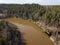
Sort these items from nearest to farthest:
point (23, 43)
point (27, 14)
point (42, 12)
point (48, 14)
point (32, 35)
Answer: point (23, 43) < point (32, 35) < point (48, 14) < point (42, 12) < point (27, 14)

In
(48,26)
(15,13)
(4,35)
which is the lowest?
(15,13)

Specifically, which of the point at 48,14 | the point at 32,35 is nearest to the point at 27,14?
the point at 48,14

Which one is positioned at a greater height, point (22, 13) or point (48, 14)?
point (48, 14)

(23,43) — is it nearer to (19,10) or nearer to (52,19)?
(52,19)

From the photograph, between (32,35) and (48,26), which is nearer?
(32,35)

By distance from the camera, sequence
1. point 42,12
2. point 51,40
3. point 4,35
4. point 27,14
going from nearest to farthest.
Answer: point 4,35
point 51,40
point 42,12
point 27,14

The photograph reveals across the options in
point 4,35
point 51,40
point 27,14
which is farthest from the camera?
point 27,14

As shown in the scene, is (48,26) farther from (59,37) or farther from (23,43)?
(23,43)

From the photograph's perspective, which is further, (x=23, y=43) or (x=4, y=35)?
(x=23, y=43)

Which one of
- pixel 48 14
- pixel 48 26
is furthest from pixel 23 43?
pixel 48 14
